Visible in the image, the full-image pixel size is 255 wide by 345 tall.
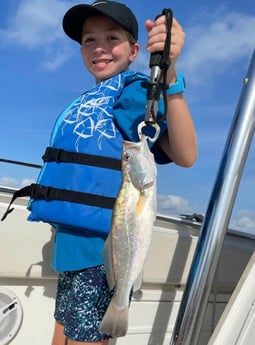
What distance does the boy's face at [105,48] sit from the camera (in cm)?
192

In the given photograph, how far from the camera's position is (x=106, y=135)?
68.7 inches

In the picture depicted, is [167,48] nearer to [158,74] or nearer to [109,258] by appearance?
[158,74]

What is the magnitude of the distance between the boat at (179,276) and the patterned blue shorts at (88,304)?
30 centimetres

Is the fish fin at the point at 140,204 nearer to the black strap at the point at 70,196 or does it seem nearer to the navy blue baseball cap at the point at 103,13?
the black strap at the point at 70,196

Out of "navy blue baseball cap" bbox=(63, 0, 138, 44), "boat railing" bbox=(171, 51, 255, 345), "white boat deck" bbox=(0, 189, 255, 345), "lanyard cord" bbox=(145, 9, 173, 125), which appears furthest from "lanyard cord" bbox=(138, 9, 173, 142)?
"white boat deck" bbox=(0, 189, 255, 345)

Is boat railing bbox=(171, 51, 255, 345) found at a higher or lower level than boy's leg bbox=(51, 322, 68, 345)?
higher

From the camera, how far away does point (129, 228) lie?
1320 millimetres

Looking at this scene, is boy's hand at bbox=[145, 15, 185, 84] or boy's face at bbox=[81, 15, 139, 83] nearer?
boy's hand at bbox=[145, 15, 185, 84]

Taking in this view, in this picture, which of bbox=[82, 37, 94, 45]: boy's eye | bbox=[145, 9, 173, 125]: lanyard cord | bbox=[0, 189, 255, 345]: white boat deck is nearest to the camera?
bbox=[145, 9, 173, 125]: lanyard cord

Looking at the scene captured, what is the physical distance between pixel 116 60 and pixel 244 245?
1.67 meters

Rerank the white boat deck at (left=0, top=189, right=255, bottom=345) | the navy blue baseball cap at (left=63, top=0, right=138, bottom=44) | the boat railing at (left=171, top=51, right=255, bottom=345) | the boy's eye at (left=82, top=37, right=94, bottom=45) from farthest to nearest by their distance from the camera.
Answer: the white boat deck at (left=0, top=189, right=255, bottom=345) → the boy's eye at (left=82, top=37, right=94, bottom=45) → the navy blue baseball cap at (left=63, top=0, right=138, bottom=44) → the boat railing at (left=171, top=51, right=255, bottom=345)

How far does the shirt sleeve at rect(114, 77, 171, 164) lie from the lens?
165 centimetres

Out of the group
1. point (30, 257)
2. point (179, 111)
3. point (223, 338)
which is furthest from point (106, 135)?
point (30, 257)

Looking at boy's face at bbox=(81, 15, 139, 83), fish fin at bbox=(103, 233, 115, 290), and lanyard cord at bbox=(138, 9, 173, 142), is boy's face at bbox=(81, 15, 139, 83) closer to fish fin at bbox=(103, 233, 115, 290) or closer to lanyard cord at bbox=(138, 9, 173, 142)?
lanyard cord at bbox=(138, 9, 173, 142)
